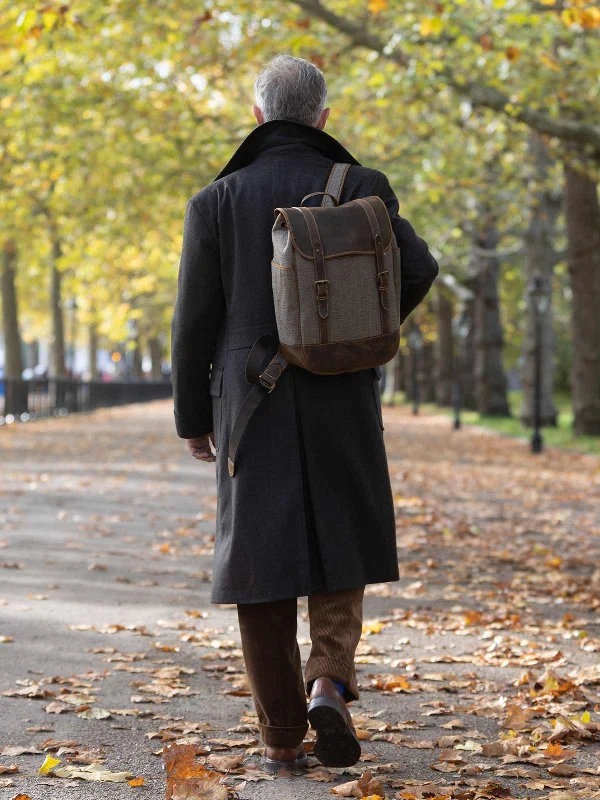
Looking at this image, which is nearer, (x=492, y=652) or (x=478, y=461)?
(x=492, y=652)

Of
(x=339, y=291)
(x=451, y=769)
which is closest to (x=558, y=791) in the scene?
(x=451, y=769)

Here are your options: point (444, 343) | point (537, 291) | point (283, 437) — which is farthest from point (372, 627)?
point (444, 343)

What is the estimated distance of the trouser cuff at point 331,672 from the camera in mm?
3975

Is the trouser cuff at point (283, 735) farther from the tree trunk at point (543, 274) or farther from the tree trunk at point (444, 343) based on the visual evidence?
the tree trunk at point (444, 343)

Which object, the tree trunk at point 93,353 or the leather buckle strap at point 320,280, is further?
the tree trunk at point 93,353

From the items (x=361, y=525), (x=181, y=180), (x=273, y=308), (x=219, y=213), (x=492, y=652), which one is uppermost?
(x=181, y=180)

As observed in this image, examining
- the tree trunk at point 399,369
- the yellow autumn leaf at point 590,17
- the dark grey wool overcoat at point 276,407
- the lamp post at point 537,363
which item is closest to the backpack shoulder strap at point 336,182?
the dark grey wool overcoat at point 276,407

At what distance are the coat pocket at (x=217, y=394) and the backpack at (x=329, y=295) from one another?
15cm

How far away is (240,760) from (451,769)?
0.69m

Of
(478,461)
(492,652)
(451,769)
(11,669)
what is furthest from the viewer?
(478,461)

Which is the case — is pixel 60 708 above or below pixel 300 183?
below

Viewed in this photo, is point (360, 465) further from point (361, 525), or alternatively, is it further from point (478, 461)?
point (478, 461)

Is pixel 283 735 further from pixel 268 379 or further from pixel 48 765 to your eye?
pixel 268 379

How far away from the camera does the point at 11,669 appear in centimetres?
558
